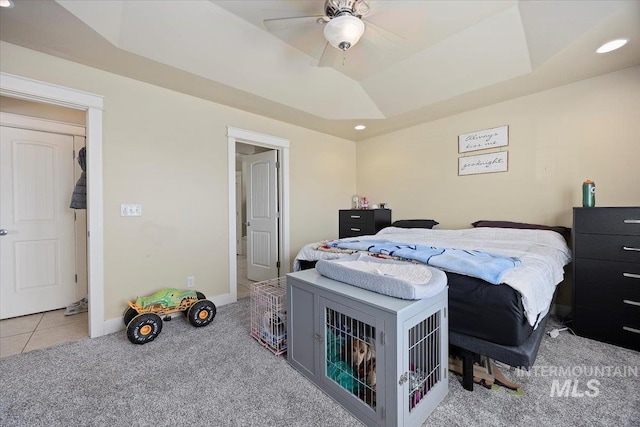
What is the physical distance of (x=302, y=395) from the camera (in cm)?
150

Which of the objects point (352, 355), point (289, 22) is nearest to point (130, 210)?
point (289, 22)

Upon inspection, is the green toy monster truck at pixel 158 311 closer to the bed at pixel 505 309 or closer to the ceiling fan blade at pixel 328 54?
the bed at pixel 505 309

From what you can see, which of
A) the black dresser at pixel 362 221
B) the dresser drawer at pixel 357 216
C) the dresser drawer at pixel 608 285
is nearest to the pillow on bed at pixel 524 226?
the dresser drawer at pixel 608 285

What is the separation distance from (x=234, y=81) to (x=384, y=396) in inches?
106

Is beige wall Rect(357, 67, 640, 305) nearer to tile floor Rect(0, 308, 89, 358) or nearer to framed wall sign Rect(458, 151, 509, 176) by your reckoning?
framed wall sign Rect(458, 151, 509, 176)

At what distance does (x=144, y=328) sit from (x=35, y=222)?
1905mm

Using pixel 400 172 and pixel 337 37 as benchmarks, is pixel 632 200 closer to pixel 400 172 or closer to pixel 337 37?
pixel 400 172

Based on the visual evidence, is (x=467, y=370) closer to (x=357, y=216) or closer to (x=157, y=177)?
(x=357, y=216)

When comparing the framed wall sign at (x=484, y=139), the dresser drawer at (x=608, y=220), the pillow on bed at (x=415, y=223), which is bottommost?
the pillow on bed at (x=415, y=223)

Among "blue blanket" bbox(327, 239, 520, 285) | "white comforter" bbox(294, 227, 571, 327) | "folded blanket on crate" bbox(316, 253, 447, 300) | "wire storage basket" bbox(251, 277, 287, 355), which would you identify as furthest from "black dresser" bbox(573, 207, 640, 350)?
"wire storage basket" bbox(251, 277, 287, 355)

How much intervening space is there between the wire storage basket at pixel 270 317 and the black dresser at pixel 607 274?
2.39m

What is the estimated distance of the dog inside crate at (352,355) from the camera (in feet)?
4.40

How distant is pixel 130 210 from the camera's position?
2.46 m

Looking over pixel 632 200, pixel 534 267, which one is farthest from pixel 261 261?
pixel 632 200
